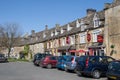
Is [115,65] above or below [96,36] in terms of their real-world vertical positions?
below

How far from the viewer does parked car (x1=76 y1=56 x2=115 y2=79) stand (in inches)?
803

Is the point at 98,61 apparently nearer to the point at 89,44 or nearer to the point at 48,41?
the point at 89,44

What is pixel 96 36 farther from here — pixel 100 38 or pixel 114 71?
pixel 114 71

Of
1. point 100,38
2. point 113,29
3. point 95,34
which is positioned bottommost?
point 100,38

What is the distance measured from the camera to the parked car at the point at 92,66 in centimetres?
2041

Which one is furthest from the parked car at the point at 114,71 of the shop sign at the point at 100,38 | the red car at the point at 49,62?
the shop sign at the point at 100,38

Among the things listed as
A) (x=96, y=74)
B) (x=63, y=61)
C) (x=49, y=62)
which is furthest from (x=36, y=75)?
(x=49, y=62)

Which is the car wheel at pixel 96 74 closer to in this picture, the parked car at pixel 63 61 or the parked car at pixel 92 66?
the parked car at pixel 92 66

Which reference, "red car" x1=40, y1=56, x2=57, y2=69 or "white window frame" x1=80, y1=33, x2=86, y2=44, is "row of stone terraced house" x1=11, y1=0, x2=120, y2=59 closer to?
"white window frame" x1=80, y1=33, x2=86, y2=44

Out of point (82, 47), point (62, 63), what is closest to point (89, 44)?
point (82, 47)

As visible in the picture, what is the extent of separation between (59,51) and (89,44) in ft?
44.1

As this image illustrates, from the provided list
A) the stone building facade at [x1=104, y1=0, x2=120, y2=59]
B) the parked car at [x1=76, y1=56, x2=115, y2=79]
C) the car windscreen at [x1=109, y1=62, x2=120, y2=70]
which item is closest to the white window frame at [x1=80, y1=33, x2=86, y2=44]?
the stone building facade at [x1=104, y1=0, x2=120, y2=59]

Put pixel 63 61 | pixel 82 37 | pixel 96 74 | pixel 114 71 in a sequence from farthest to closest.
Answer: pixel 82 37 < pixel 63 61 < pixel 96 74 < pixel 114 71

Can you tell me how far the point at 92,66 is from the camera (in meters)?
20.4
